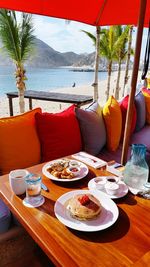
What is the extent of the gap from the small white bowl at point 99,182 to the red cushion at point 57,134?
2.28 ft

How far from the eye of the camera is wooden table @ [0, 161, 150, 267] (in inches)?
28.8

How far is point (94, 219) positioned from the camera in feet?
3.01

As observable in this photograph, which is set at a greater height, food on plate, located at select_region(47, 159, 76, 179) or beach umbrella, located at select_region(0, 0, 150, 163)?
beach umbrella, located at select_region(0, 0, 150, 163)

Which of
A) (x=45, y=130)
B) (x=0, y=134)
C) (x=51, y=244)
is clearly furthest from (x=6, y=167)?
(x=51, y=244)

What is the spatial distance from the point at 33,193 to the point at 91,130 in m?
1.15

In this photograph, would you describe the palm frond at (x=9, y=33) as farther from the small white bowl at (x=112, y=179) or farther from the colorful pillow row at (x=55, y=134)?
the small white bowl at (x=112, y=179)

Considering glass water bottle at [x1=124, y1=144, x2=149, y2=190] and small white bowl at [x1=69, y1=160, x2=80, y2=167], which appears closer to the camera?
glass water bottle at [x1=124, y1=144, x2=149, y2=190]

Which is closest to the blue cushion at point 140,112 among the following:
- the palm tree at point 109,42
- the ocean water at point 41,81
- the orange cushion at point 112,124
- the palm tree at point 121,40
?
the orange cushion at point 112,124

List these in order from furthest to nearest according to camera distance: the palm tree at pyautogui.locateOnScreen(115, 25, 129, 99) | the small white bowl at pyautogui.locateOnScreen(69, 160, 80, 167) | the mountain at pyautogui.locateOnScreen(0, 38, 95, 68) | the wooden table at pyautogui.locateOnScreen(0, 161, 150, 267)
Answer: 1. the mountain at pyautogui.locateOnScreen(0, 38, 95, 68)
2. the palm tree at pyautogui.locateOnScreen(115, 25, 129, 99)
3. the small white bowl at pyautogui.locateOnScreen(69, 160, 80, 167)
4. the wooden table at pyautogui.locateOnScreen(0, 161, 150, 267)

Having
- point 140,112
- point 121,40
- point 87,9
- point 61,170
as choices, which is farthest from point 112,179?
point 121,40

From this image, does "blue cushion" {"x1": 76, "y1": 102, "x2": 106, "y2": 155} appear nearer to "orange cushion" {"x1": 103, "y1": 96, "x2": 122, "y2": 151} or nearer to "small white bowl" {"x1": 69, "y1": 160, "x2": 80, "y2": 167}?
"orange cushion" {"x1": 103, "y1": 96, "x2": 122, "y2": 151}

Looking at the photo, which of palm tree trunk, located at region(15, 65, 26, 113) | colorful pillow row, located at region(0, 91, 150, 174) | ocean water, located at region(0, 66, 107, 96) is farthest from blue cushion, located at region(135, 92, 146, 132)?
ocean water, located at region(0, 66, 107, 96)

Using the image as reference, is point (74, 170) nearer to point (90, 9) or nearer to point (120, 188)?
point (120, 188)

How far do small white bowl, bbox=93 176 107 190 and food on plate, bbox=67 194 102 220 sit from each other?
0.47ft
